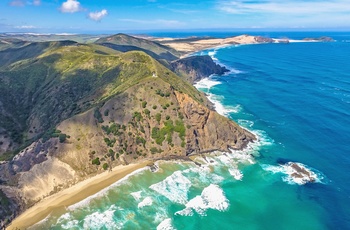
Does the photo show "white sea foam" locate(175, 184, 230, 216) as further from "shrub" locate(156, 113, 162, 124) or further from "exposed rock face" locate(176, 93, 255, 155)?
"shrub" locate(156, 113, 162, 124)

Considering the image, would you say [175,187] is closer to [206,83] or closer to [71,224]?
[71,224]

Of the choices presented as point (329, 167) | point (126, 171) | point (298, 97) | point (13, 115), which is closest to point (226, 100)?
point (298, 97)

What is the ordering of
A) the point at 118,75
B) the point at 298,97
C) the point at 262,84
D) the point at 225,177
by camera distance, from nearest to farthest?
the point at 225,177 < the point at 118,75 < the point at 298,97 < the point at 262,84

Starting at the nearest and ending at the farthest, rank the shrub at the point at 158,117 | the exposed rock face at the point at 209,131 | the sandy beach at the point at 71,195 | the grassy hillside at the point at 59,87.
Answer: the sandy beach at the point at 71,195, the shrub at the point at 158,117, the exposed rock face at the point at 209,131, the grassy hillside at the point at 59,87

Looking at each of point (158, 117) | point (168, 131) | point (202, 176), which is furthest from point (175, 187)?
point (158, 117)

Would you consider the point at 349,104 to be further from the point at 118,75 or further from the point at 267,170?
the point at 118,75

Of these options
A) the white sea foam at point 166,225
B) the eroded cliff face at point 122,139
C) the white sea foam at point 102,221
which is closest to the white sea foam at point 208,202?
the white sea foam at point 166,225

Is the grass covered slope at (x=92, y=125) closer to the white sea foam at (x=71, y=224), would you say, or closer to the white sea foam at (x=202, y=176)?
the white sea foam at (x=202, y=176)
